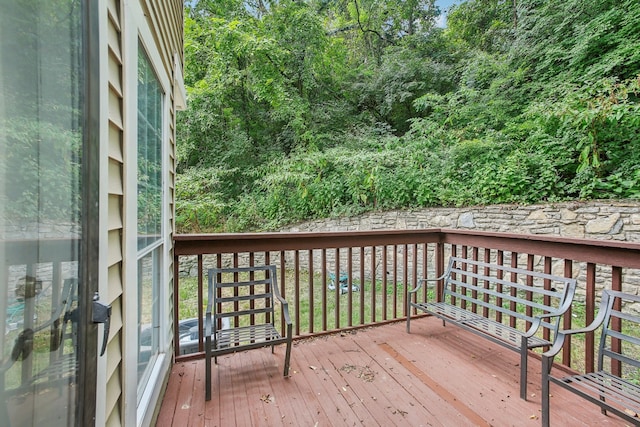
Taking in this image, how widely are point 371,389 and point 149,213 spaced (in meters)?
1.84

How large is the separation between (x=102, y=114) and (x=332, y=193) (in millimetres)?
5829

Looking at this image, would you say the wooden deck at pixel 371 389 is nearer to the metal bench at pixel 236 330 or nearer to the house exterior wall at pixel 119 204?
the metal bench at pixel 236 330

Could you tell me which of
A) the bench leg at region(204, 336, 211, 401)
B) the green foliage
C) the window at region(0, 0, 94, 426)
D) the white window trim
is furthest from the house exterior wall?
the green foliage

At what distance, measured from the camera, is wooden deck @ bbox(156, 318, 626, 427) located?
181 cm

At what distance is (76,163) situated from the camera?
0.75 metres

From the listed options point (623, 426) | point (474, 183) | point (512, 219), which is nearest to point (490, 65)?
point (474, 183)

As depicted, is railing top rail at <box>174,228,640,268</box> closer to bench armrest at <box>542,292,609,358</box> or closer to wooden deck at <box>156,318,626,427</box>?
bench armrest at <box>542,292,609,358</box>

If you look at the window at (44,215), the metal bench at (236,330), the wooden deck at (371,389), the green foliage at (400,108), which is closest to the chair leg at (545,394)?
the wooden deck at (371,389)

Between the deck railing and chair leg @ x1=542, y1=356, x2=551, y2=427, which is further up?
the deck railing

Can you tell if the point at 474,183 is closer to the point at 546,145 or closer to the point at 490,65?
the point at 546,145

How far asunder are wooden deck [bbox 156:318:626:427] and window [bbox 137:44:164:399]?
0.49 metres

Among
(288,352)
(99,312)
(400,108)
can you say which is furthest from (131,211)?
(400,108)

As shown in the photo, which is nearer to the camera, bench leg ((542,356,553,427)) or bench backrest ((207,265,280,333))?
bench leg ((542,356,553,427))

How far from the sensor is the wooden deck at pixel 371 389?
1810 millimetres
